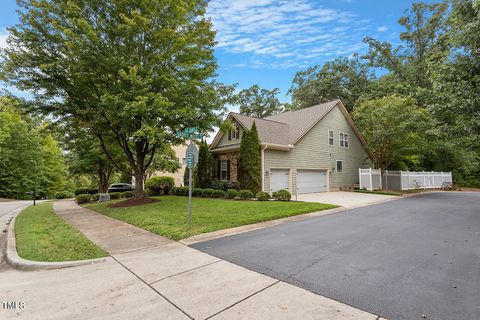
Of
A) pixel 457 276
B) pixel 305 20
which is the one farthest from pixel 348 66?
pixel 457 276

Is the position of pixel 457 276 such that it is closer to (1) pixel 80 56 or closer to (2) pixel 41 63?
(1) pixel 80 56

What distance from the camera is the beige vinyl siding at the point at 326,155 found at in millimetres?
16875

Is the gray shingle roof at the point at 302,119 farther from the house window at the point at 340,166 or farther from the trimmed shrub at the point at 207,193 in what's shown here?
the trimmed shrub at the point at 207,193

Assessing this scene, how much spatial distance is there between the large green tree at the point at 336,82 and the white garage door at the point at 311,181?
56.6 feet

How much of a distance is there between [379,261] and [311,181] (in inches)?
574

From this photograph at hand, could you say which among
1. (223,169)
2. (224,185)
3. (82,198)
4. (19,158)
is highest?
(19,158)

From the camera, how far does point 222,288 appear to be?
3.41 metres

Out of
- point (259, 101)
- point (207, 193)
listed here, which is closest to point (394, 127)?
point (207, 193)

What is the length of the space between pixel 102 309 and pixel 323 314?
2.62 meters

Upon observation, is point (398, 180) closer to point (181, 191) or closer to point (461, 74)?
point (461, 74)

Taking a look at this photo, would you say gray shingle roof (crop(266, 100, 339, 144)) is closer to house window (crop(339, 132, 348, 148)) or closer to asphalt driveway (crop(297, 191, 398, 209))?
house window (crop(339, 132, 348, 148))

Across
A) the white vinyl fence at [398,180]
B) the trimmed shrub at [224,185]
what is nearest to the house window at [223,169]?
the trimmed shrub at [224,185]

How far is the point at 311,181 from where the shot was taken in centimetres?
1862

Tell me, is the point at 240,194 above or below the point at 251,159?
below
